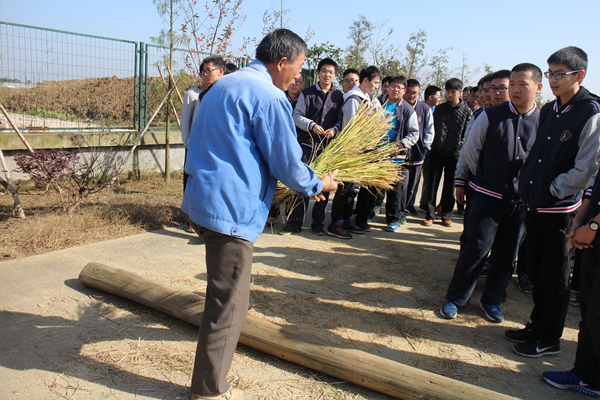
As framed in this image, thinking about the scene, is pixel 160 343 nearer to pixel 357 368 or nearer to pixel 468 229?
pixel 357 368

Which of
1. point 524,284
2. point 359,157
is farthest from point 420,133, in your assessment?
point 359,157

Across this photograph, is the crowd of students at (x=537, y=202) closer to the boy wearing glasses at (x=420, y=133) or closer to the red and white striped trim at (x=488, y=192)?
the red and white striped trim at (x=488, y=192)

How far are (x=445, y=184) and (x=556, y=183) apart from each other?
403 centimetres

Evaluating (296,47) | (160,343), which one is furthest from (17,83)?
(296,47)

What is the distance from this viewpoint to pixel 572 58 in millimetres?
3027

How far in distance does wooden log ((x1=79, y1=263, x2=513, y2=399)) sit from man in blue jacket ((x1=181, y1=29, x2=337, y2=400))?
534mm

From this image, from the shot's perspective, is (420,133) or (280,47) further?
(420,133)

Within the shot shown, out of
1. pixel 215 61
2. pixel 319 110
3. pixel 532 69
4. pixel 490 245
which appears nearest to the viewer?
pixel 532 69

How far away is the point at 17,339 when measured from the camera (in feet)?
10.1

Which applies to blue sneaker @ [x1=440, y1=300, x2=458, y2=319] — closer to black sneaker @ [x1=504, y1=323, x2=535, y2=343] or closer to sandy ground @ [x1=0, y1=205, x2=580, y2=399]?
sandy ground @ [x1=0, y1=205, x2=580, y2=399]

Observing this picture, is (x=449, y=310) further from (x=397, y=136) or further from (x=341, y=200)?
(x=397, y=136)

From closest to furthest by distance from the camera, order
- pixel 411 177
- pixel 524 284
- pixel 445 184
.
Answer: pixel 524 284 < pixel 411 177 < pixel 445 184

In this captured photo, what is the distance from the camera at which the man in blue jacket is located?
2.29m

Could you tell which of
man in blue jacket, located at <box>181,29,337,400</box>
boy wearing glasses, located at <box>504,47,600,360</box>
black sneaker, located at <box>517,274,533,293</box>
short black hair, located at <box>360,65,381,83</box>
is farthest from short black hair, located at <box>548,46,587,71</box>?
short black hair, located at <box>360,65,381,83</box>
